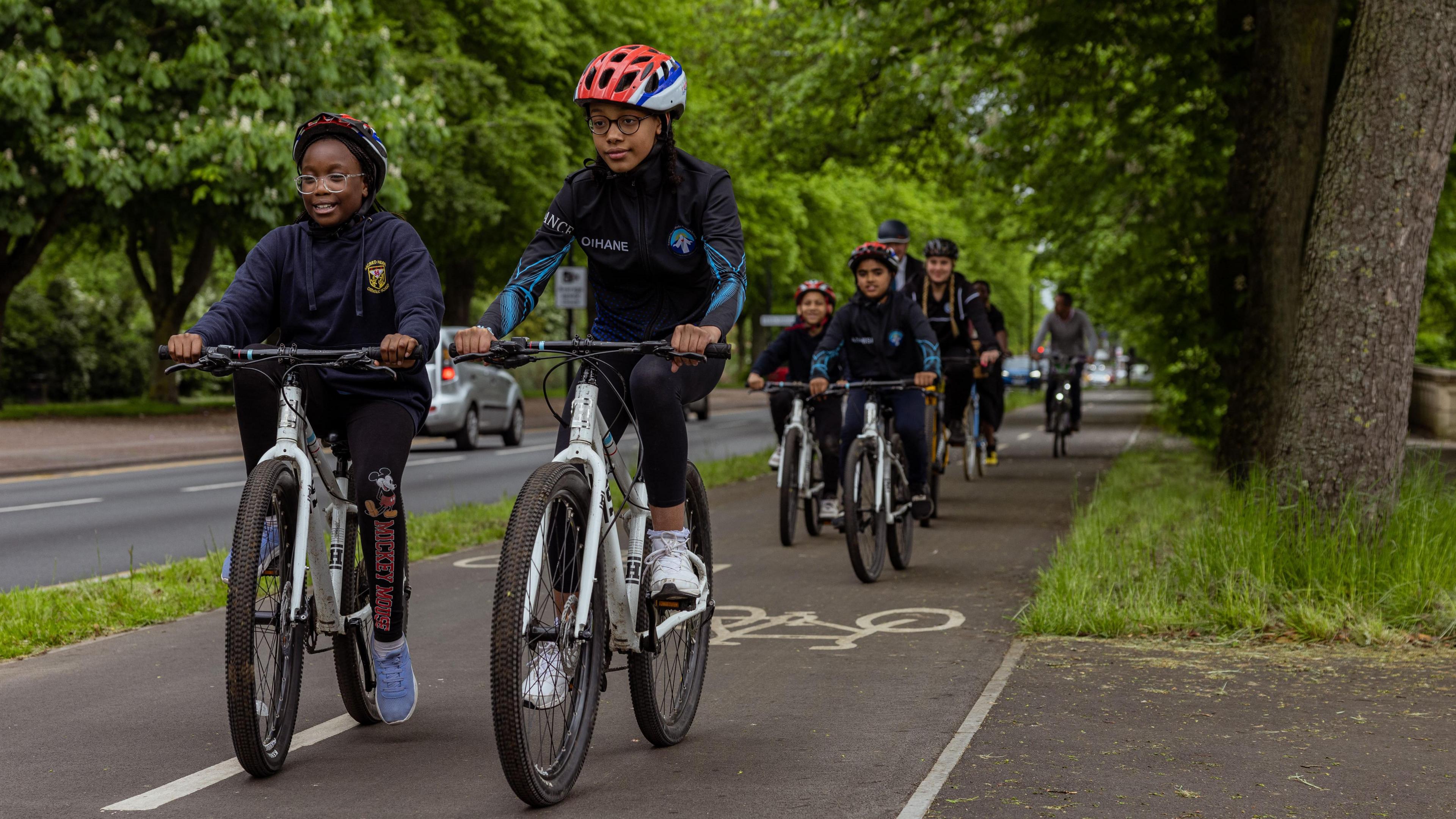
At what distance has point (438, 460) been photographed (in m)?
20.1

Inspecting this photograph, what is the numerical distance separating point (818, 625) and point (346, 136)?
335 cm

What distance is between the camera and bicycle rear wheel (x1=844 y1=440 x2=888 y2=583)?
325 inches

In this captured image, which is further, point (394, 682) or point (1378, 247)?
point (1378, 247)

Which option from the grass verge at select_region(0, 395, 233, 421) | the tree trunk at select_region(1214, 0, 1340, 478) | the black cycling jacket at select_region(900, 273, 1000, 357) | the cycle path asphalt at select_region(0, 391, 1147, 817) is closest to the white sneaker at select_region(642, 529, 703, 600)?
the cycle path asphalt at select_region(0, 391, 1147, 817)

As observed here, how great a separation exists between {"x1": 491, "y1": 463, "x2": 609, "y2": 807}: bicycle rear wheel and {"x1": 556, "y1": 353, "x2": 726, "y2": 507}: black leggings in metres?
0.31

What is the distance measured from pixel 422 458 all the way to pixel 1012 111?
8.66 metres

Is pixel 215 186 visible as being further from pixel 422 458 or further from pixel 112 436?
pixel 422 458

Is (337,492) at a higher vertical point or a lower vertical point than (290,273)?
lower

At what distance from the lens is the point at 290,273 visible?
15.9 ft

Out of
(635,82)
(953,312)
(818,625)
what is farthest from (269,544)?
(953,312)

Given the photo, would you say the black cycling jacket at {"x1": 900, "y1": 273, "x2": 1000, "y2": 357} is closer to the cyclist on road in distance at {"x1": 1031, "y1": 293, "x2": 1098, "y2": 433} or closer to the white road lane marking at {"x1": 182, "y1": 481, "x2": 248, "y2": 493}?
the cyclist on road in distance at {"x1": 1031, "y1": 293, "x2": 1098, "y2": 433}

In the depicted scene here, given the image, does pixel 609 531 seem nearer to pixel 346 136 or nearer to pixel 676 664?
pixel 676 664

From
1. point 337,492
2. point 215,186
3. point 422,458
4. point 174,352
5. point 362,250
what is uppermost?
point 215,186

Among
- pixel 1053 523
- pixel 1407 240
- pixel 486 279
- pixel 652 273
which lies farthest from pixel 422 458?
pixel 486 279
